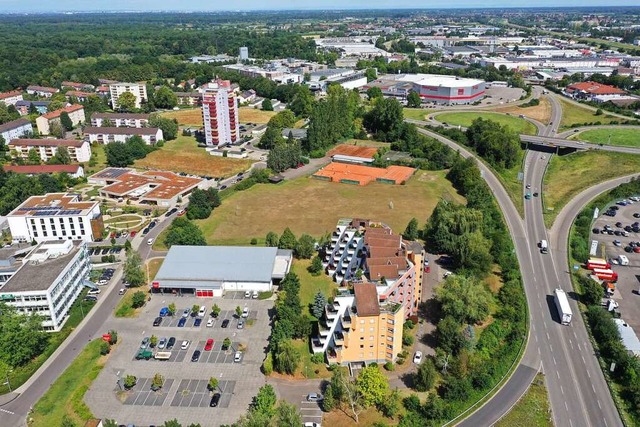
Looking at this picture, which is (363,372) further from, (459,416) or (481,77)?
(481,77)

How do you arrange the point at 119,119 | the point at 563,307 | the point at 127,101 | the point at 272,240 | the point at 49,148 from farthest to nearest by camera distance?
the point at 127,101 → the point at 119,119 → the point at 49,148 → the point at 272,240 → the point at 563,307

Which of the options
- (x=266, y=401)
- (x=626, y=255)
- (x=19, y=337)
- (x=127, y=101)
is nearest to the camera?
(x=266, y=401)

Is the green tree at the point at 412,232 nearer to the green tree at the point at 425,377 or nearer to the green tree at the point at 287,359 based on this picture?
the green tree at the point at 425,377

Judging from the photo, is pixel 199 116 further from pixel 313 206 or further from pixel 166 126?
pixel 313 206

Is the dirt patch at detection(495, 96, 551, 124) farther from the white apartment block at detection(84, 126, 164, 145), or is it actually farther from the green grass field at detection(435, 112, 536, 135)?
the white apartment block at detection(84, 126, 164, 145)

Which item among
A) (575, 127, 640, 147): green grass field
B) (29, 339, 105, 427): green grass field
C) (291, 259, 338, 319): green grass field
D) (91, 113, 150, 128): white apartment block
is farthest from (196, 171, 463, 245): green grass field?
(91, 113, 150, 128): white apartment block

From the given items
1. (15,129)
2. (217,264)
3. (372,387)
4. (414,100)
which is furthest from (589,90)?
(15,129)

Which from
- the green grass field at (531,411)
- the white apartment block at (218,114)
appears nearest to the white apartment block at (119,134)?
the white apartment block at (218,114)
